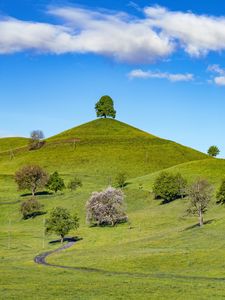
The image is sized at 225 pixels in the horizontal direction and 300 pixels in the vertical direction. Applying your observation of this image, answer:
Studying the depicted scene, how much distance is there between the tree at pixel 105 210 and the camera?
432 ft

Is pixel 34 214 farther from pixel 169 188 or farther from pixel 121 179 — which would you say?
pixel 169 188

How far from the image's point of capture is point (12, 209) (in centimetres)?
15188

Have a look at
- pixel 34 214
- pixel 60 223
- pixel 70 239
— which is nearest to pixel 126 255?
pixel 60 223

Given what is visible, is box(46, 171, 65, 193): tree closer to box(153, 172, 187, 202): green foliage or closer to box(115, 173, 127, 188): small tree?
box(115, 173, 127, 188): small tree

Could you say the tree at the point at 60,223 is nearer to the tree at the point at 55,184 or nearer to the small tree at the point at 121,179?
the tree at the point at 55,184

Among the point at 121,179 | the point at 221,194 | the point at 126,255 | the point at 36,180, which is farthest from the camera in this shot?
the point at 121,179

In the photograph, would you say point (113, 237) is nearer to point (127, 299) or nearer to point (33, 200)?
point (33, 200)

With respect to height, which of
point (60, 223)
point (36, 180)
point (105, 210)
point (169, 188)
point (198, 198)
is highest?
point (36, 180)

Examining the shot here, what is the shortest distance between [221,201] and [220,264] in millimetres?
61821

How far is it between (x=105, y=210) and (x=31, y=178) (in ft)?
140

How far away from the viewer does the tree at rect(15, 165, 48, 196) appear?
166 m

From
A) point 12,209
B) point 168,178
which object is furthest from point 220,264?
point 12,209

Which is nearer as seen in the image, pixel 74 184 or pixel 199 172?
pixel 74 184

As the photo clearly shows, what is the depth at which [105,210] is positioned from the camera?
13262cm
